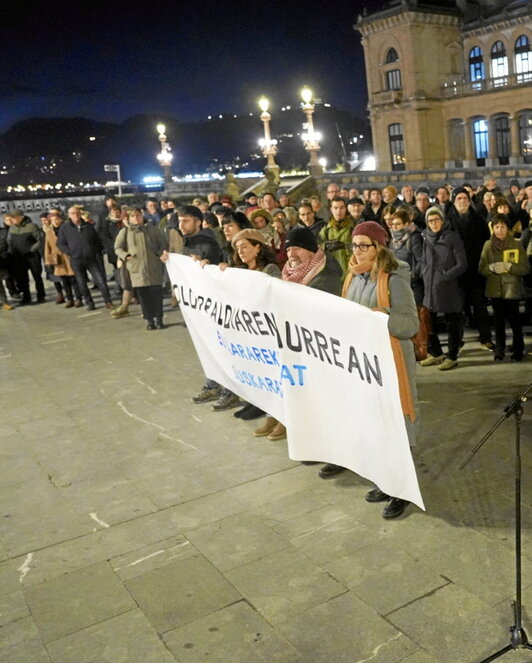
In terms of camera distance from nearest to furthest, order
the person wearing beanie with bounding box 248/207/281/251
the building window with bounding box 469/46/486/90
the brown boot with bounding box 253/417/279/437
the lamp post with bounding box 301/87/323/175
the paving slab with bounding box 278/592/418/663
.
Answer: the paving slab with bounding box 278/592/418/663 → the brown boot with bounding box 253/417/279/437 → the person wearing beanie with bounding box 248/207/281/251 → the lamp post with bounding box 301/87/323/175 → the building window with bounding box 469/46/486/90

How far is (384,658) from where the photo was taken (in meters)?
3.52

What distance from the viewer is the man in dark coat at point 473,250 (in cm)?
881

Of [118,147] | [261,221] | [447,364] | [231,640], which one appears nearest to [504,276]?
[447,364]

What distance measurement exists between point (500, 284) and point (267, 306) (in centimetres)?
369

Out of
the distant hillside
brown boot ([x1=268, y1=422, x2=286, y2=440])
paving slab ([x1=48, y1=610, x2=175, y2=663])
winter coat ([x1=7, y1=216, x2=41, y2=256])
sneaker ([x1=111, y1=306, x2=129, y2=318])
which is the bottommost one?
paving slab ([x1=48, y1=610, x2=175, y2=663])

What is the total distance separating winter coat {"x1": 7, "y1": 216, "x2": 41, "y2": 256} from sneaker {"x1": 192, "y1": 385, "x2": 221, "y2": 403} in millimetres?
8635

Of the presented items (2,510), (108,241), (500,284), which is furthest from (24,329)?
(500,284)

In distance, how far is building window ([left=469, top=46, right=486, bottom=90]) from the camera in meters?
53.4

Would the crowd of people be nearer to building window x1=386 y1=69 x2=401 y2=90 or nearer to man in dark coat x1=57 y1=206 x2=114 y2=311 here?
man in dark coat x1=57 y1=206 x2=114 y2=311

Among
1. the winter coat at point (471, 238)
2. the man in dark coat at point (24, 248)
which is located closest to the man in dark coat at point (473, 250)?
the winter coat at point (471, 238)

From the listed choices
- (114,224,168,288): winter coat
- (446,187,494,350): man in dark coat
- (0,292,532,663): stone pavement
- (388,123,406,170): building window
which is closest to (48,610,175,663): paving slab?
(0,292,532,663): stone pavement

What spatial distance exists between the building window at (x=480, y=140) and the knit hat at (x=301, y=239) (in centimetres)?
4943

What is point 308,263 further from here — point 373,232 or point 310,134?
point 310,134

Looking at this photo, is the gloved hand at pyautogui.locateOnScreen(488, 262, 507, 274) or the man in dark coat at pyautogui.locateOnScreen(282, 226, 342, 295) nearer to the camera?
the man in dark coat at pyautogui.locateOnScreen(282, 226, 342, 295)
